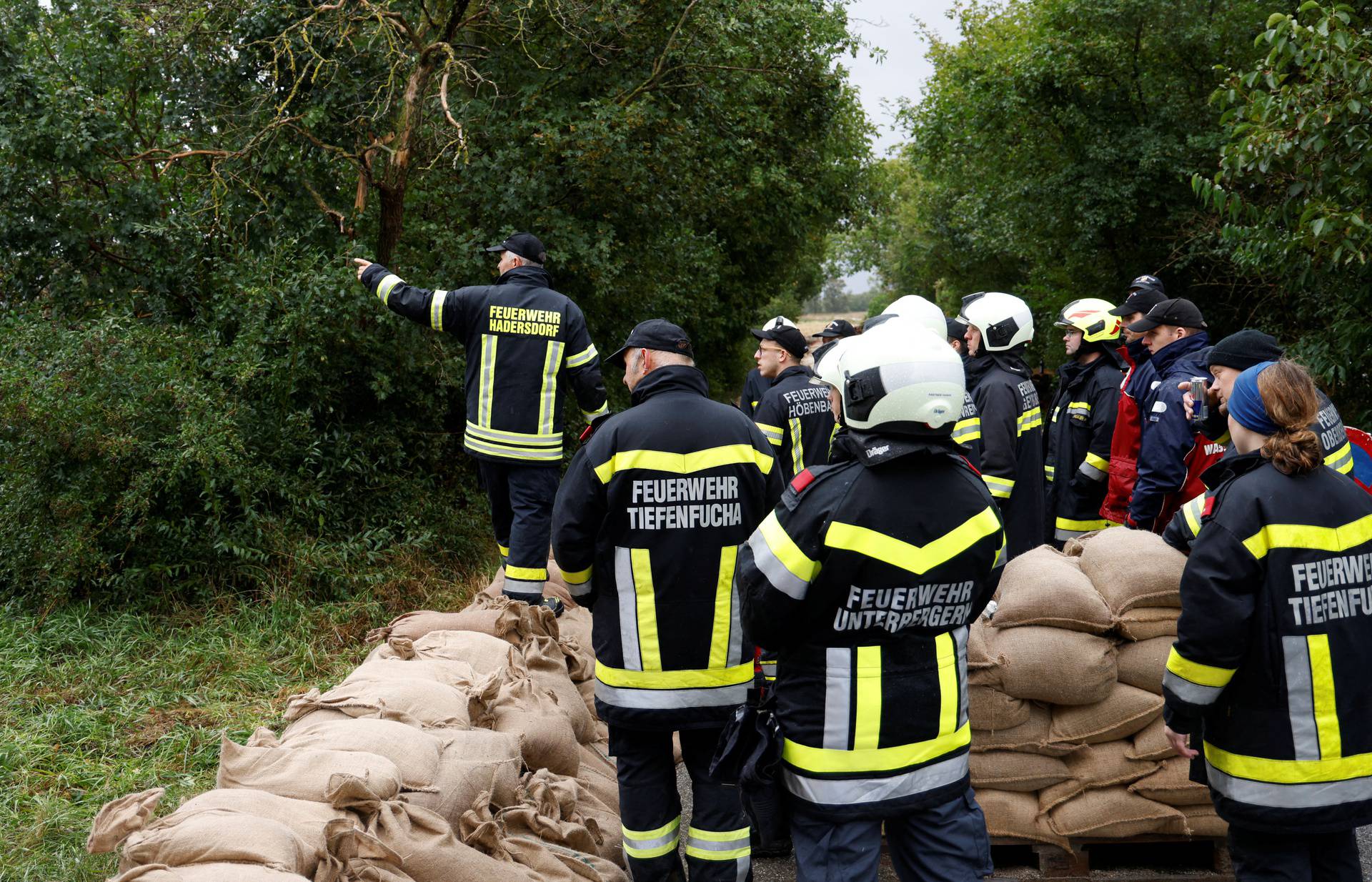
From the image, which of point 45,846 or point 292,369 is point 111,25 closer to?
point 292,369

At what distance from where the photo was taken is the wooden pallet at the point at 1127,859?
3.93 metres

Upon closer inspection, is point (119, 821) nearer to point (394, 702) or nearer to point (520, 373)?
point (394, 702)

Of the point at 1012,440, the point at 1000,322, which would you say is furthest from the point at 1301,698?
the point at 1000,322

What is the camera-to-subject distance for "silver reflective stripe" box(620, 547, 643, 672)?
142 inches

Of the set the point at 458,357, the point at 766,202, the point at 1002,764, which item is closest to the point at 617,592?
the point at 1002,764

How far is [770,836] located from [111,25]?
23.1ft

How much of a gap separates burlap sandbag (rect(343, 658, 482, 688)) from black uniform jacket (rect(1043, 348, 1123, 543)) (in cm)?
328

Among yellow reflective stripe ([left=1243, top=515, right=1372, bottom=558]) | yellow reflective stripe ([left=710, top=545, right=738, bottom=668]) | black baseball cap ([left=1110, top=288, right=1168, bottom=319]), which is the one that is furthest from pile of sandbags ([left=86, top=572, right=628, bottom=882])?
black baseball cap ([left=1110, top=288, right=1168, bottom=319])

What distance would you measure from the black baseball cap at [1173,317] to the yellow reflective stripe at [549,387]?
9.50ft

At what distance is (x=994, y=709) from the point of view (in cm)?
400

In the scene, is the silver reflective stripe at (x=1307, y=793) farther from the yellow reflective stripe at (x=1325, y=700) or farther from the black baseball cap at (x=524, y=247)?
the black baseball cap at (x=524, y=247)

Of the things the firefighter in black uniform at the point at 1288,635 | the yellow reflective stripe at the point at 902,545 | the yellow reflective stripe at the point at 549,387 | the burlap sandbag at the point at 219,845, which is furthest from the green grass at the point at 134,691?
the firefighter in black uniform at the point at 1288,635

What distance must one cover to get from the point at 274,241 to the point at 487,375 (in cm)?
248

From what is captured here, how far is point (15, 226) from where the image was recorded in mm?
7004
